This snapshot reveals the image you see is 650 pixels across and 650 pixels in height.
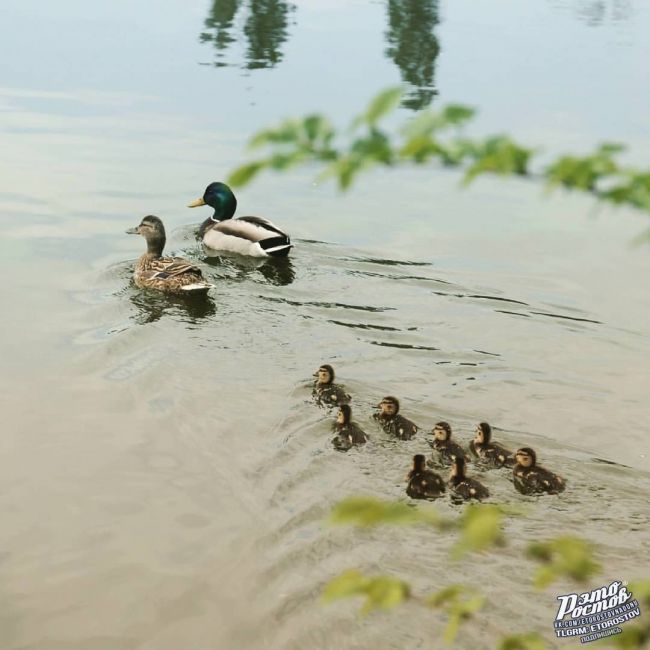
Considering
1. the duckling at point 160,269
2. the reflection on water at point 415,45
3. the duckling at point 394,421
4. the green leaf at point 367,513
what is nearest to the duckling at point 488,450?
the duckling at point 394,421

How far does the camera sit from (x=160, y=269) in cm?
1089

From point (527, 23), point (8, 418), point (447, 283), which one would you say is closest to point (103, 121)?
point (447, 283)

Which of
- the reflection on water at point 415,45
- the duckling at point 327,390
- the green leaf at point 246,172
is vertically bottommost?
the duckling at point 327,390

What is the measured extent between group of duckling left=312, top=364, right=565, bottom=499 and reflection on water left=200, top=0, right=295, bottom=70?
1291 centimetres

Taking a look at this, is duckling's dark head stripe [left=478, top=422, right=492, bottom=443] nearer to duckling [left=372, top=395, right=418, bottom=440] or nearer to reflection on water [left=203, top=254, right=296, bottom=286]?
duckling [left=372, top=395, right=418, bottom=440]

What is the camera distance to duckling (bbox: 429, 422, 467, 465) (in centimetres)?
715

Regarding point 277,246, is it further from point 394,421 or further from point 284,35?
point 284,35

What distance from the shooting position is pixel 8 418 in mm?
7641

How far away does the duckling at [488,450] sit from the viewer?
712cm

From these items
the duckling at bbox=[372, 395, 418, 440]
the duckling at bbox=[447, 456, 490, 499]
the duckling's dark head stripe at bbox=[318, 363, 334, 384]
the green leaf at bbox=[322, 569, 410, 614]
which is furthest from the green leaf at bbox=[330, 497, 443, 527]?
the duckling's dark head stripe at bbox=[318, 363, 334, 384]

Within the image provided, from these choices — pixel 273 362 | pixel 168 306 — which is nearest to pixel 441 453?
pixel 273 362

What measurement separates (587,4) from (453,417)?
948 inches

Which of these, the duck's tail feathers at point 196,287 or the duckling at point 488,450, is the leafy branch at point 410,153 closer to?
the duckling at point 488,450

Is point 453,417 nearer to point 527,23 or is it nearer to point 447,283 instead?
point 447,283
